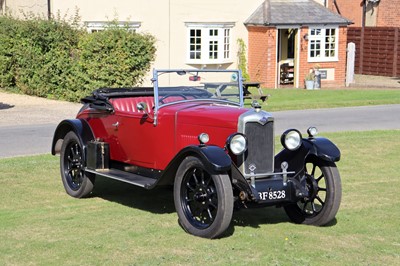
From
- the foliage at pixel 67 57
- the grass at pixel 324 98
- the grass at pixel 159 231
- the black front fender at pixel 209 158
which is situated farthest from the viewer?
the grass at pixel 324 98

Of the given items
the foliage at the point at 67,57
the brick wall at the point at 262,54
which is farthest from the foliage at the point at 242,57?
the foliage at the point at 67,57

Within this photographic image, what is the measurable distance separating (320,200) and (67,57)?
16.3 m

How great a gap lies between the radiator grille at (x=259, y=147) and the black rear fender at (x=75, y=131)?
2.47 metres

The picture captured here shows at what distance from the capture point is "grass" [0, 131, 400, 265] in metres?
7.02

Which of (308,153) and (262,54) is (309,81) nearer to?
(262,54)

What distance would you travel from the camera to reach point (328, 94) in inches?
1055

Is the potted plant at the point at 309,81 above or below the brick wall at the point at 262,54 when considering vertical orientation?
below

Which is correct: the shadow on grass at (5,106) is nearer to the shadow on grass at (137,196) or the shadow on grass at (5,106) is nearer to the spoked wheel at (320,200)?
the shadow on grass at (137,196)

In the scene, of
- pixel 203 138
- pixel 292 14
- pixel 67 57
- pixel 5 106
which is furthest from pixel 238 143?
pixel 292 14

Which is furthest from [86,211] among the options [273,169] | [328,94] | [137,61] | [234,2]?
[234,2]

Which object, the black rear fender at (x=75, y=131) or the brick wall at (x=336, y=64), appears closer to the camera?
the black rear fender at (x=75, y=131)

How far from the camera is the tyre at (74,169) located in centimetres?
959

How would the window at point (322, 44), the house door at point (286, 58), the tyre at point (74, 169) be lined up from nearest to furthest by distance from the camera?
the tyre at point (74, 169) < the window at point (322, 44) < the house door at point (286, 58)

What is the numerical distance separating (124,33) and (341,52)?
11129 mm
